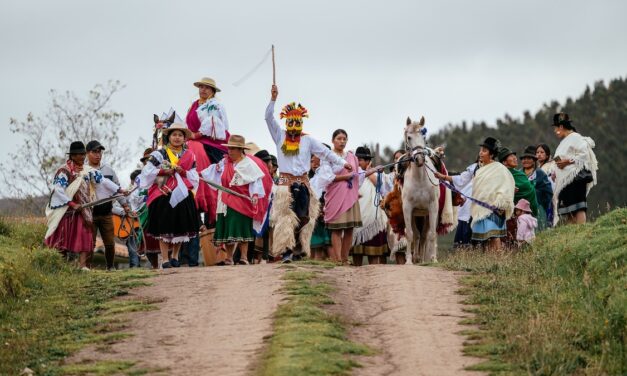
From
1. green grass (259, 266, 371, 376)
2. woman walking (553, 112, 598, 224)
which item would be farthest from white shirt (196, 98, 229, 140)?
green grass (259, 266, 371, 376)

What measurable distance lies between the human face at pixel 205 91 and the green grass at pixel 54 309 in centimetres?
373

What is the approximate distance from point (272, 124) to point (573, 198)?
244 inches

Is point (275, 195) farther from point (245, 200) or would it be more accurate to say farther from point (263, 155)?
point (263, 155)

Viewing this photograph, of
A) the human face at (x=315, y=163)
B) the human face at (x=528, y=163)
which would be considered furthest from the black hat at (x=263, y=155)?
the human face at (x=528, y=163)

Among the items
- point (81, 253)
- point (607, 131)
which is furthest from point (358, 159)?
point (607, 131)

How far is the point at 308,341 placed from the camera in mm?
13516

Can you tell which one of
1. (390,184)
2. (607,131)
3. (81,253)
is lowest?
(81,253)

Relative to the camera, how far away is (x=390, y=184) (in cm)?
2484

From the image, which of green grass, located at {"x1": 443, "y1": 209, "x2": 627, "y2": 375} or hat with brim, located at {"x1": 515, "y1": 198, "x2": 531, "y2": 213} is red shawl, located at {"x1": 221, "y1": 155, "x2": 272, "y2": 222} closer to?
green grass, located at {"x1": 443, "y1": 209, "x2": 627, "y2": 375}

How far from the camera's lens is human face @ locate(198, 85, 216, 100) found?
74.1 feet

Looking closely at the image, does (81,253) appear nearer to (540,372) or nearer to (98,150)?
(98,150)

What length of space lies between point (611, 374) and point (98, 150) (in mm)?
11605

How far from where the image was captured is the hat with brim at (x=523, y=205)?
22984 millimetres

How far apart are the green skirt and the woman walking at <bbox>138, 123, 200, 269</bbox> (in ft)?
1.44
